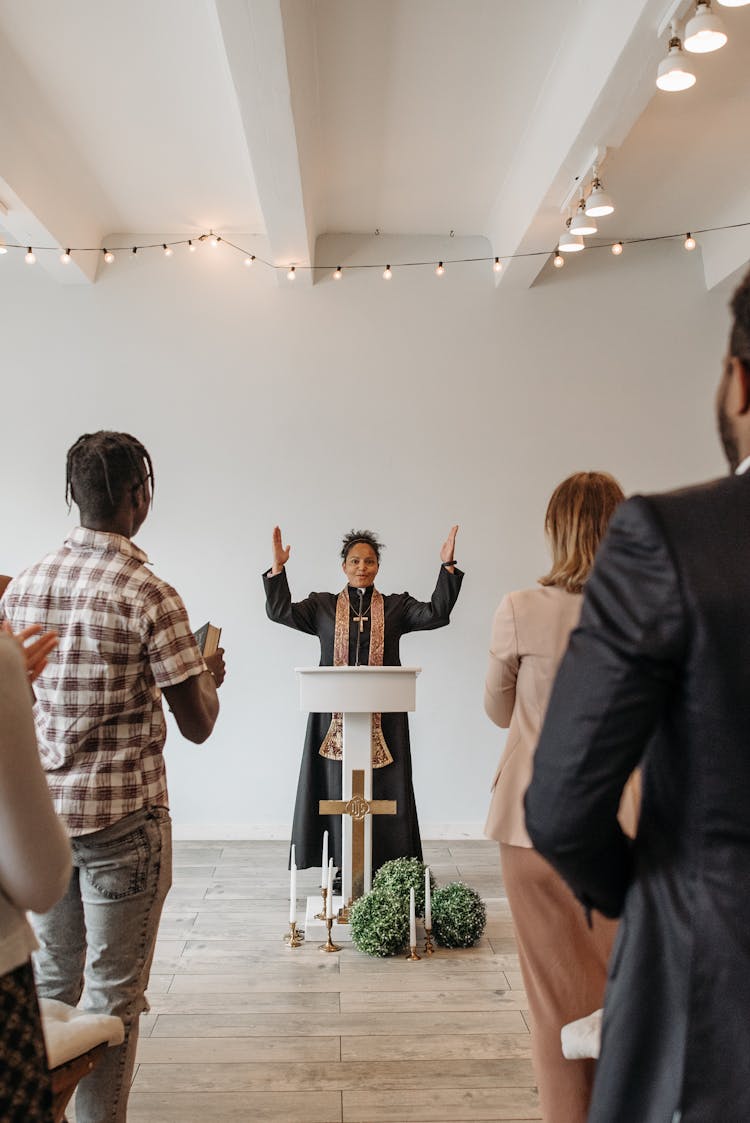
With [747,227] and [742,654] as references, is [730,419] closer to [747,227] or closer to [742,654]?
[742,654]

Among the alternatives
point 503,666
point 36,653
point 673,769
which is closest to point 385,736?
point 503,666

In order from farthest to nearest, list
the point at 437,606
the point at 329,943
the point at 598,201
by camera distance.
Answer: the point at 437,606 < the point at 598,201 < the point at 329,943

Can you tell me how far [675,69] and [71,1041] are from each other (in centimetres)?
318

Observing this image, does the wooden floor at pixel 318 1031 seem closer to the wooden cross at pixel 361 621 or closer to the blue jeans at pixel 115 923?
the blue jeans at pixel 115 923

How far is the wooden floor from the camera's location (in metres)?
2.62

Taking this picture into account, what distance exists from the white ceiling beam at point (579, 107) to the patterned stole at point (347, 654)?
2.17 m

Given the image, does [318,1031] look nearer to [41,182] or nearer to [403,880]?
[403,880]

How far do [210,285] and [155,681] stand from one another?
14.2ft

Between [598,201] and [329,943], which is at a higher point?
[598,201]

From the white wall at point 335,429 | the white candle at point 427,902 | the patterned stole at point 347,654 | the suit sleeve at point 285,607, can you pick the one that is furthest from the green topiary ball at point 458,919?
the white wall at point 335,429

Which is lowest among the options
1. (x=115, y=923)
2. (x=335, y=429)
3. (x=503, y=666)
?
(x=115, y=923)

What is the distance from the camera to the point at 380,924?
366cm

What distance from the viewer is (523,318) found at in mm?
5863

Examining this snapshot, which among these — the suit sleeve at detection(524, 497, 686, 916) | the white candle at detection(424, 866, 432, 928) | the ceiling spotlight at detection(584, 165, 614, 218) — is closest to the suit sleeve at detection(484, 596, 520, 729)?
the suit sleeve at detection(524, 497, 686, 916)
